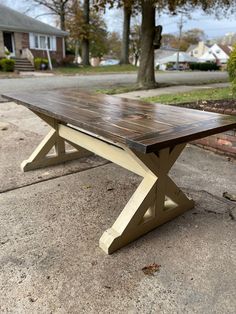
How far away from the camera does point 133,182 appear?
2867 mm

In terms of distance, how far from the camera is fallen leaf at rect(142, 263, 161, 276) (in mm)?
1717

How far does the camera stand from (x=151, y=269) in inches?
68.6

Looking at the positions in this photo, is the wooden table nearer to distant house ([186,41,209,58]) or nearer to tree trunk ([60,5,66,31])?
tree trunk ([60,5,66,31])

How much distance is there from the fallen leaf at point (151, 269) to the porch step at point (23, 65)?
64.2 feet

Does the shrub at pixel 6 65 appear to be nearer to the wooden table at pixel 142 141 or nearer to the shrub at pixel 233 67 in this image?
the shrub at pixel 233 67

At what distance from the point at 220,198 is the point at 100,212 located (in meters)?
1.05

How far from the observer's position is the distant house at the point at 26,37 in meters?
21.9

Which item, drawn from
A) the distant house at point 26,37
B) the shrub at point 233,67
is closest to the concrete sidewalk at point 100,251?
the shrub at point 233,67

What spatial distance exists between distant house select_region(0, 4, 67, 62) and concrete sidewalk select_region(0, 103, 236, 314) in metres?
20.9

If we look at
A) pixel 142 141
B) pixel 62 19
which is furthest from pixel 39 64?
pixel 142 141

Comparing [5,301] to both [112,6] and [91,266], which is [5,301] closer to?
[91,266]

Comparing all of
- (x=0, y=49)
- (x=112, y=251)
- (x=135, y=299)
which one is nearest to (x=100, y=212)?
(x=112, y=251)

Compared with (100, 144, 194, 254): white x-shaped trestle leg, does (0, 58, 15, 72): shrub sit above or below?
above

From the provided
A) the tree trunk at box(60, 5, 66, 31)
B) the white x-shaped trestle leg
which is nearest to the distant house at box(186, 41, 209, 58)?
the tree trunk at box(60, 5, 66, 31)
